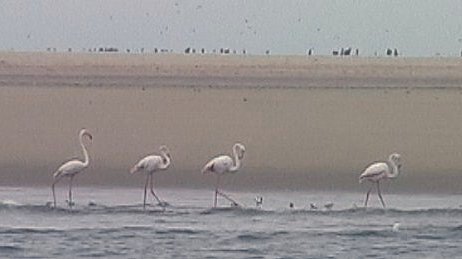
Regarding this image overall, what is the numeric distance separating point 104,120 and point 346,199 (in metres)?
10.4

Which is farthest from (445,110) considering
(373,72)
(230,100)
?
(373,72)

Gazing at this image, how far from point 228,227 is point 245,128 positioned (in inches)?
451

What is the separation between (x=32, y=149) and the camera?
3039 centimetres

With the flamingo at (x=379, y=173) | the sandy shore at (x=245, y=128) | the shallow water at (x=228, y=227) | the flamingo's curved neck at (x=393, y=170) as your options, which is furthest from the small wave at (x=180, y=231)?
the sandy shore at (x=245, y=128)

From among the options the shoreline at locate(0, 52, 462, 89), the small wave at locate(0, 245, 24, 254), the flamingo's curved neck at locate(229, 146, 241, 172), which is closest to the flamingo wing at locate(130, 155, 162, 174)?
the flamingo's curved neck at locate(229, 146, 241, 172)

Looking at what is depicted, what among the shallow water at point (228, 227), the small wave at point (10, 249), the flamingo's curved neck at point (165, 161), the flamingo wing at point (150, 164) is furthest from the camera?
the flamingo's curved neck at point (165, 161)

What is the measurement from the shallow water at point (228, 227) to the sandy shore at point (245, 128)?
1859 mm

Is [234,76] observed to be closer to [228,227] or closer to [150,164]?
[150,164]

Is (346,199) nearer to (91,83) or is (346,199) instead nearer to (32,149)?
(32,149)

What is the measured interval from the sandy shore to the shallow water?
1859 millimetres

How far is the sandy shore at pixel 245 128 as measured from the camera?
1101 inches

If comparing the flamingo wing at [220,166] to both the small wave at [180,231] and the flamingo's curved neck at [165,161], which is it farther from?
the small wave at [180,231]

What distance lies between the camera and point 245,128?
33781mm

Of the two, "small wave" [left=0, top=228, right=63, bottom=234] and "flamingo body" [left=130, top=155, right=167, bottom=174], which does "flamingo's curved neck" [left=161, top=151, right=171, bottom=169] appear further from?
"small wave" [left=0, top=228, right=63, bottom=234]
